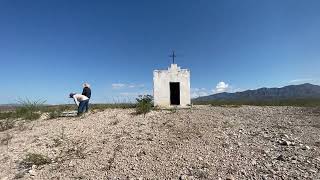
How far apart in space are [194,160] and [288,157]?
6.71 feet

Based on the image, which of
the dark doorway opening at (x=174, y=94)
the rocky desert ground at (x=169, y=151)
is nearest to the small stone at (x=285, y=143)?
the rocky desert ground at (x=169, y=151)

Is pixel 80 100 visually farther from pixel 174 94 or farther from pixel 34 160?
pixel 174 94

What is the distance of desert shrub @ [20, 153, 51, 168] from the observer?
296 inches

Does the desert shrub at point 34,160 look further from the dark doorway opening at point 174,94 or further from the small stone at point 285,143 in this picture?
the dark doorway opening at point 174,94

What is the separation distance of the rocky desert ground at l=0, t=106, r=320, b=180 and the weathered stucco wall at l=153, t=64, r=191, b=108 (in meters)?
8.39

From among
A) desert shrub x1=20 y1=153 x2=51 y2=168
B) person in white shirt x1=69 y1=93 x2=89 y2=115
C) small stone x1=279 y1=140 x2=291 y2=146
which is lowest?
desert shrub x1=20 y1=153 x2=51 y2=168

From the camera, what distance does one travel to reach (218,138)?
8.61 metres

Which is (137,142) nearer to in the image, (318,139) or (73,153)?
(73,153)

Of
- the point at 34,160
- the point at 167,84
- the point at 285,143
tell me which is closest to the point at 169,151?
the point at 285,143

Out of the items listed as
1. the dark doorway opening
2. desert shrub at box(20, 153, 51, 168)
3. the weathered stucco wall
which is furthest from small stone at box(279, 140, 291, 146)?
the dark doorway opening

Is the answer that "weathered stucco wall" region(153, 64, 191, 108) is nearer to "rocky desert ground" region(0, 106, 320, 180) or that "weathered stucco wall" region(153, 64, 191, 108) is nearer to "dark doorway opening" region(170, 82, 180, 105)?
"dark doorway opening" region(170, 82, 180, 105)

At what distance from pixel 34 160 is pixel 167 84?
1280 cm

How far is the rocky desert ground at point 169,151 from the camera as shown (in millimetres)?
6438

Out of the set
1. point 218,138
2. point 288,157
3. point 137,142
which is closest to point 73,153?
point 137,142
